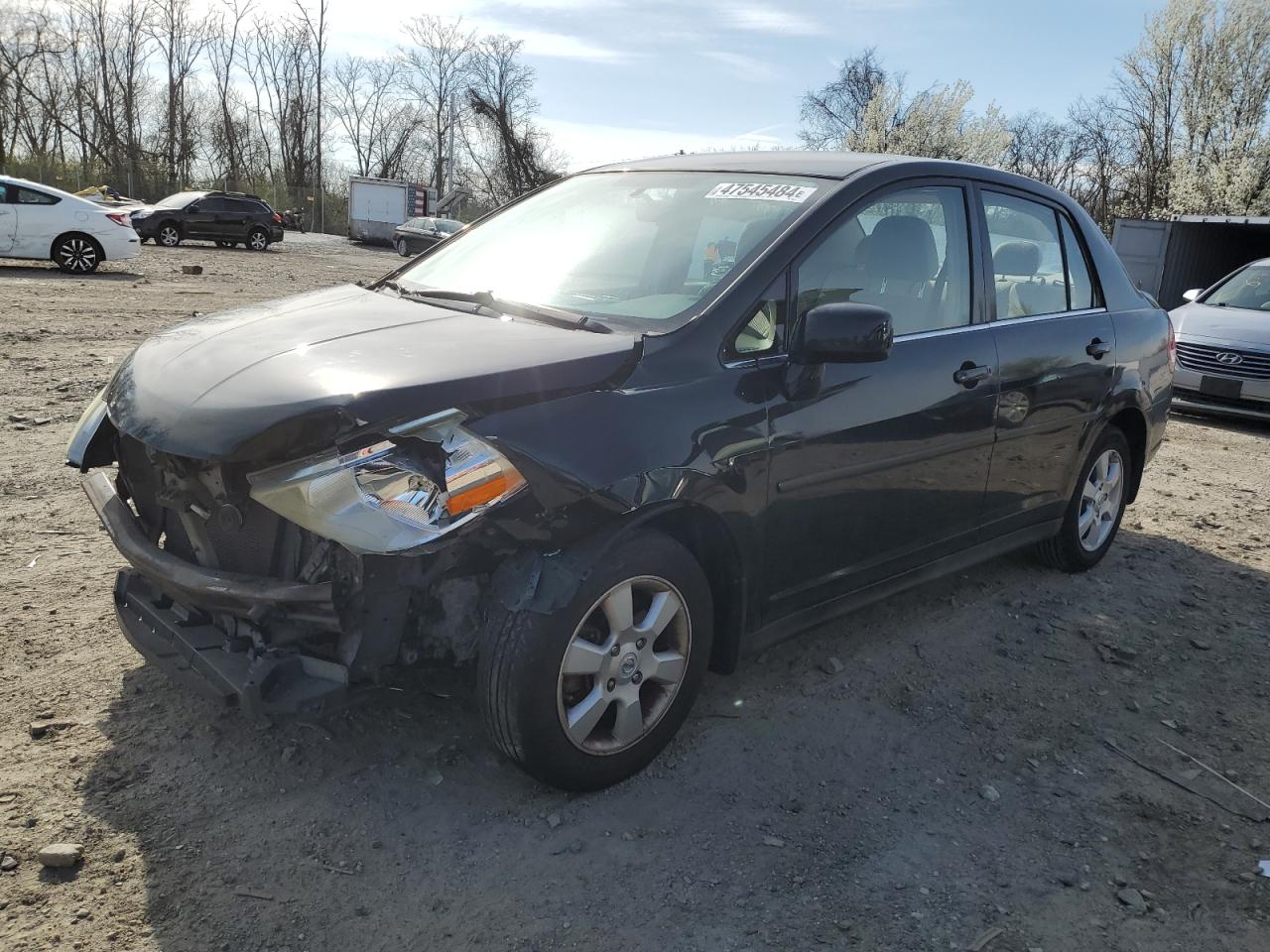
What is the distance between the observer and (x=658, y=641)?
113 inches

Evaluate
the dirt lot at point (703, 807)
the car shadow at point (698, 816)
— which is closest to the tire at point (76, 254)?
the dirt lot at point (703, 807)

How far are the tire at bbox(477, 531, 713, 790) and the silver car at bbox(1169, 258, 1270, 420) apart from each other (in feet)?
27.5

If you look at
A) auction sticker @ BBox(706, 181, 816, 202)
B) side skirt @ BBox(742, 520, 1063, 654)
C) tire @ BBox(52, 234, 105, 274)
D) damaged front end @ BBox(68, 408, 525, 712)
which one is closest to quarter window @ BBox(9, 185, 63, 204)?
tire @ BBox(52, 234, 105, 274)

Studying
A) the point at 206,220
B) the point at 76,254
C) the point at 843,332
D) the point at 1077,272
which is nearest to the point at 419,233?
the point at 206,220

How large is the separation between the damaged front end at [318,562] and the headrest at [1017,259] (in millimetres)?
2550

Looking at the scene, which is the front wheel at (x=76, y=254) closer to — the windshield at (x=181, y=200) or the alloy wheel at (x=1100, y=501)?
the windshield at (x=181, y=200)

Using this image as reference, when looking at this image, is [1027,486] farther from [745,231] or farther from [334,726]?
[334,726]

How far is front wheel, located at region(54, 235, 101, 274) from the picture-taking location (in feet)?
53.9

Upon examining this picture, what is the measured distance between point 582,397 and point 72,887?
1720 millimetres

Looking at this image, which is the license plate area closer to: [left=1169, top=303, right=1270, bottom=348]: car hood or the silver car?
the silver car

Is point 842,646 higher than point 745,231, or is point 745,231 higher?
point 745,231

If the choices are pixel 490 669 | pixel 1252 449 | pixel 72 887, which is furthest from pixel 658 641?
pixel 1252 449

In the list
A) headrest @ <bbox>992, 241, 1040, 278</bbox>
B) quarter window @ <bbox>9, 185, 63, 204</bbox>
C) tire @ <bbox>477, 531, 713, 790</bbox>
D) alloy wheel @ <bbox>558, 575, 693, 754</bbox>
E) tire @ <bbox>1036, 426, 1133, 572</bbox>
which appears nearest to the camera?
tire @ <bbox>477, 531, 713, 790</bbox>

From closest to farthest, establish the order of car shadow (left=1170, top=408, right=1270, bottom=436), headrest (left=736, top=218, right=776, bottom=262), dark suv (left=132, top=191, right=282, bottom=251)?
headrest (left=736, top=218, right=776, bottom=262) → car shadow (left=1170, top=408, right=1270, bottom=436) → dark suv (left=132, top=191, right=282, bottom=251)
